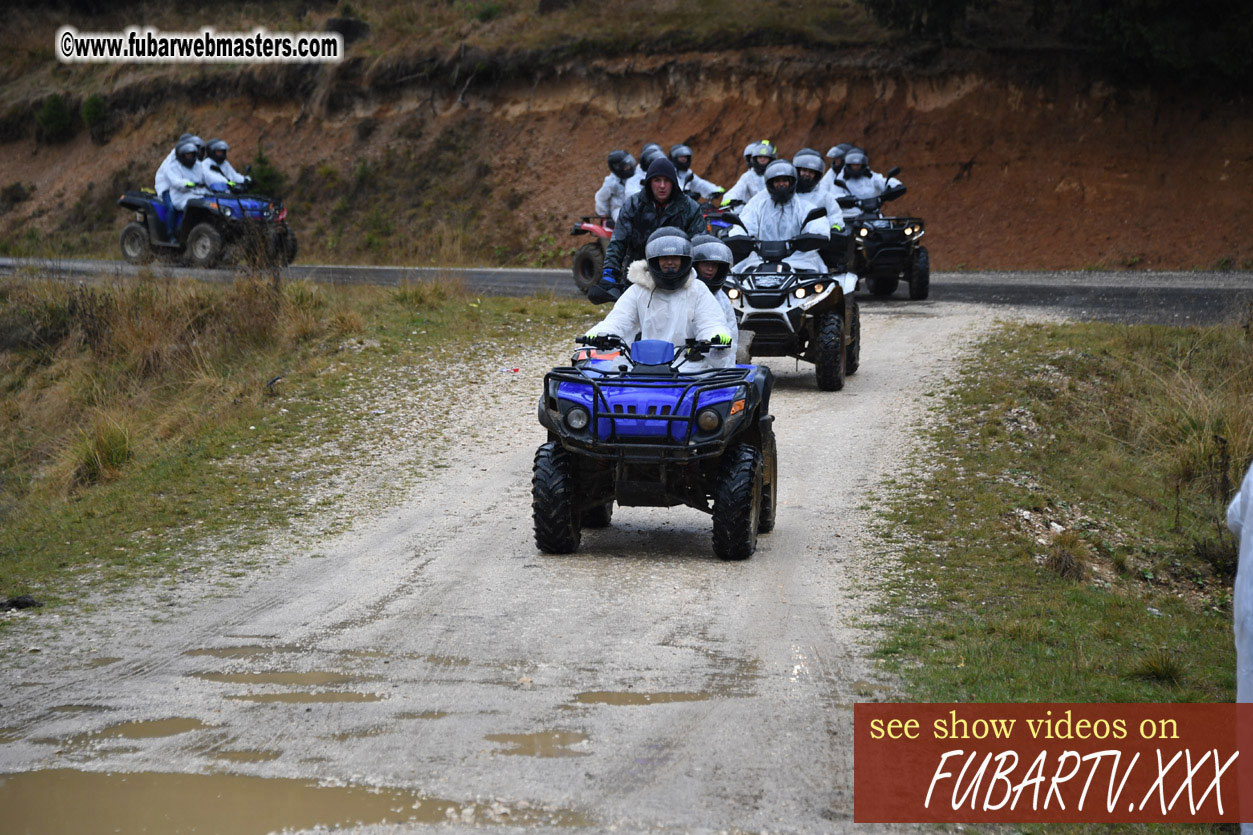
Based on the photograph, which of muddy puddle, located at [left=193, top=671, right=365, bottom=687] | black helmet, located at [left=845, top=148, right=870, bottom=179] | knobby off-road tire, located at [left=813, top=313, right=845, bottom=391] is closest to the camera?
muddy puddle, located at [left=193, top=671, right=365, bottom=687]

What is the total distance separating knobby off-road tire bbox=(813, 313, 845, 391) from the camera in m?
14.3

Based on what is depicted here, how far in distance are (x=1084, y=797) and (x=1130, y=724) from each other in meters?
0.83

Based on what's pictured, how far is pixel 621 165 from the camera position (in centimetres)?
2072

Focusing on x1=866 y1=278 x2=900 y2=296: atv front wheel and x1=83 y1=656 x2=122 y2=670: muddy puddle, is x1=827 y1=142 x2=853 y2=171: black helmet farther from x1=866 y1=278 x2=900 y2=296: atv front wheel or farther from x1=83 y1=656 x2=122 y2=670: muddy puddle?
x1=83 y1=656 x2=122 y2=670: muddy puddle

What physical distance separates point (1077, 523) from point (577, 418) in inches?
164

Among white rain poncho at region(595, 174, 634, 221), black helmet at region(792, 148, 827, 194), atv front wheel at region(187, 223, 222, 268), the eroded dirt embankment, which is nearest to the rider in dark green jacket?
black helmet at region(792, 148, 827, 194)

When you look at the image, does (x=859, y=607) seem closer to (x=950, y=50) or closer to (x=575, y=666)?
(x=575, y=666)

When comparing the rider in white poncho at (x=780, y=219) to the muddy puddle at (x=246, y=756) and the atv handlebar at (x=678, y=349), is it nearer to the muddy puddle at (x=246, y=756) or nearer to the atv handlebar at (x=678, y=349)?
the atv handlebar at (x=678, y=349)

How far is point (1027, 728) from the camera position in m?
5.50

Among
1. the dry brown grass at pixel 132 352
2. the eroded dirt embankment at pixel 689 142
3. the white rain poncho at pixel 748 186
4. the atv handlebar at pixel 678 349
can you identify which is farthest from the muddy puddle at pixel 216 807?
the eroded dirt embankment at pixel 689 142

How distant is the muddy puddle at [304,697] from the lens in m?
5.81

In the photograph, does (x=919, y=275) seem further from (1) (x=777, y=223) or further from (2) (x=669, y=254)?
(2) (x=669, y=254)

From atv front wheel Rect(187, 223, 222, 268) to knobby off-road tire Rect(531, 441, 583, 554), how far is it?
17358mm

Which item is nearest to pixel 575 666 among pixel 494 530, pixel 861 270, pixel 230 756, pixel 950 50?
pixel 230 756
